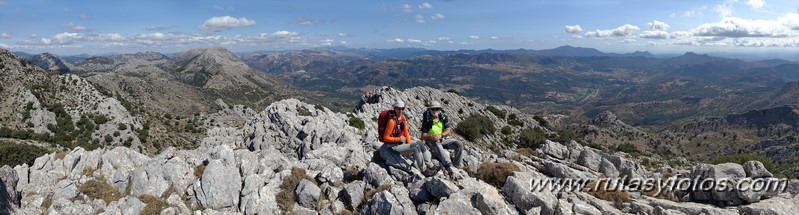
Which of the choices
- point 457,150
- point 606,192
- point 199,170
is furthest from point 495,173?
point 199,170

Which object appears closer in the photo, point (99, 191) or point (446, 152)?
point (99, 191)

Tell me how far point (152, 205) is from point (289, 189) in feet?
21.3

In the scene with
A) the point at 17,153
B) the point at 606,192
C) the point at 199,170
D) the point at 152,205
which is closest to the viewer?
the point at 606,192

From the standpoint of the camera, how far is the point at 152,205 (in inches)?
734

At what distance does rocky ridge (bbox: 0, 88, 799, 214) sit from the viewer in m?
15.8

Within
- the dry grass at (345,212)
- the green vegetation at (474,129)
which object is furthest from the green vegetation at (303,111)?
the dry grass at (345,212)

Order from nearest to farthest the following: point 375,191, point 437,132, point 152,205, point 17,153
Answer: point 375,191
point 152,205
point 437,132
point 17,153

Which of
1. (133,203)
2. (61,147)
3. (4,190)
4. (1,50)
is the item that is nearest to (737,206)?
(133,203)

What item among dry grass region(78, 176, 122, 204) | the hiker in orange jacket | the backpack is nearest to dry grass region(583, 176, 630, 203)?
the hiker in orange jacket

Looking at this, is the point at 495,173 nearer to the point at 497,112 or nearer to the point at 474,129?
the point at 474,129

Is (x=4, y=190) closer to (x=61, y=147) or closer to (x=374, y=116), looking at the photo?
(x=374, y=116)

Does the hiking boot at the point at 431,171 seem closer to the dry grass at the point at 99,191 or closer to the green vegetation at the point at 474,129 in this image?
the dry grass at the point at 99,191

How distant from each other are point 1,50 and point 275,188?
134 metres

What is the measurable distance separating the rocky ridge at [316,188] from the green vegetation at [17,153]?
48401 mm
